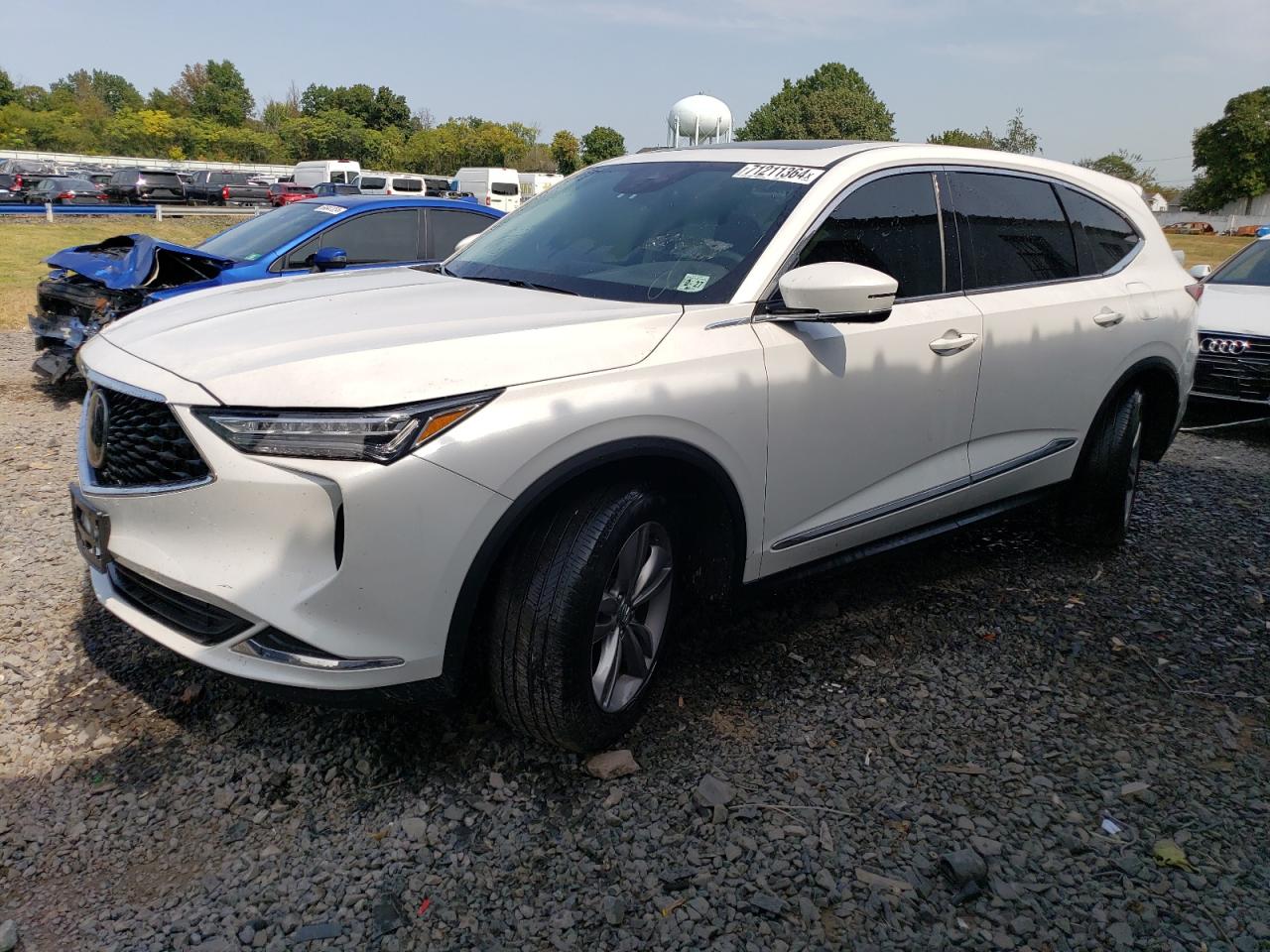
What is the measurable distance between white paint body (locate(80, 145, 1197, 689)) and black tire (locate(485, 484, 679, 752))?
0.61ft

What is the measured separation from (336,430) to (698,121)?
24.9 m

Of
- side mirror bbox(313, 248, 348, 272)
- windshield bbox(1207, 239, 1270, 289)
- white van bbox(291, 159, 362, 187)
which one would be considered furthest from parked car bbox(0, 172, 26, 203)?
windshield bbox(1207, 239, 1270, 289)

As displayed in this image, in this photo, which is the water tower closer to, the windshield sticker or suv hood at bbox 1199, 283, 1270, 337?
suv hood at bbox 1199, 283, 1270, 337

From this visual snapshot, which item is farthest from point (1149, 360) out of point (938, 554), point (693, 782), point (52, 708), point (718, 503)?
point (52, 708)

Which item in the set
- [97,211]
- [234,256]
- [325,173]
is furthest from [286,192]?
[234,256]

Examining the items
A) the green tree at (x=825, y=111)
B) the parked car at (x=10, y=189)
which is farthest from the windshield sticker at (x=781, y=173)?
the green tree at (x=825, y=111)

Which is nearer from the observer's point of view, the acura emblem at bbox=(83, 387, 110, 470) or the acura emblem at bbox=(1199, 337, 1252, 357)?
the acura emblem at bbox=(83, 387, 110, 470)

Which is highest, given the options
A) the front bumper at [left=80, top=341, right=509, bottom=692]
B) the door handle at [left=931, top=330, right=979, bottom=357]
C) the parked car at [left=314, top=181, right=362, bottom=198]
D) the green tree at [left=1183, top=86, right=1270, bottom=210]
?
the green tree at [left=1183, top=86, right=1270, bottom=210]

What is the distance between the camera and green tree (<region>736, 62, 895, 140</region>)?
75938mm

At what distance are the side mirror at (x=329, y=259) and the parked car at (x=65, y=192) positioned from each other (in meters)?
31.6

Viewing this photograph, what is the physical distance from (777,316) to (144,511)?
6.02ft

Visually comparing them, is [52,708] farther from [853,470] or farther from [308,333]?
[853,470]

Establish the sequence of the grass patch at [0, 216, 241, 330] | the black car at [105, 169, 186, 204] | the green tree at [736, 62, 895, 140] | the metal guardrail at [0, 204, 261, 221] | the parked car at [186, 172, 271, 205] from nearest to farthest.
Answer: the grass patch at [0, 216, 241, 330]
the metal guardrail at [0, 204, 261, 221]
the black car at [105, 169, 186, 204]
the parked car at [186, 172, 271, 205]
the green tree at [736, 62, 895, 140]

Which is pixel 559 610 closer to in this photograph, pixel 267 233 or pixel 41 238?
pixel 267 233
